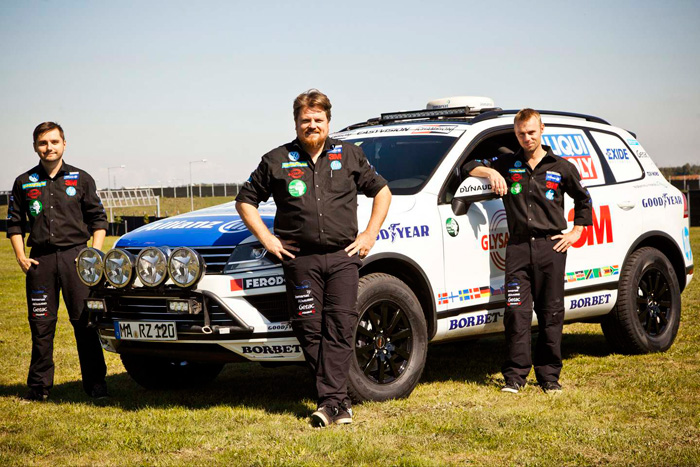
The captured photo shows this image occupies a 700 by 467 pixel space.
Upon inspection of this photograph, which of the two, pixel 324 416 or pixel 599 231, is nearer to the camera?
pixel 324 416

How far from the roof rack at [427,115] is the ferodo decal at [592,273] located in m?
1.44

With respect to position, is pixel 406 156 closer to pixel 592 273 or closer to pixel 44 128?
pixel 592 273

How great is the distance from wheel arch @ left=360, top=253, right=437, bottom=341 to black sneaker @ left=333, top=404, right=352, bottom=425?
908mm

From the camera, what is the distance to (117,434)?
5.14m

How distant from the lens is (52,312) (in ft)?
20.8

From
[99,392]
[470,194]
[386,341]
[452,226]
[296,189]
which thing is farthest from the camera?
[99,392]

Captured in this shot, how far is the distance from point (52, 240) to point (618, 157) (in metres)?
4.64

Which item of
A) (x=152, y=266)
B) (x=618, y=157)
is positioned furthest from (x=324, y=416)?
(x=618, y=157)

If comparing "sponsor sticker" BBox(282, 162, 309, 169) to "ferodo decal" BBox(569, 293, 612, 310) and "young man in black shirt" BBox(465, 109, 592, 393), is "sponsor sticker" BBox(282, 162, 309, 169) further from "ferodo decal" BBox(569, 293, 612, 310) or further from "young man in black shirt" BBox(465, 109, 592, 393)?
"ferodo decal" BBox(569, 293, 612, 310)

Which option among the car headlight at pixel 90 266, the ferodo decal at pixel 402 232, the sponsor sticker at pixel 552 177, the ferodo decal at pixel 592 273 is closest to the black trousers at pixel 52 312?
the car headlight at pixel 90 266

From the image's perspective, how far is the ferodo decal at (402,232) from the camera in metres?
5.68

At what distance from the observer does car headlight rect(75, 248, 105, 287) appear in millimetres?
5812

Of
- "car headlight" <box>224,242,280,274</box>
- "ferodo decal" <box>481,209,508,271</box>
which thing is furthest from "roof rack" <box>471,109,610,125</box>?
"car headlight" <box>224,242,280,274</box>

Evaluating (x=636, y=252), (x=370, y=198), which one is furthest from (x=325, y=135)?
(x=636, y=252)
